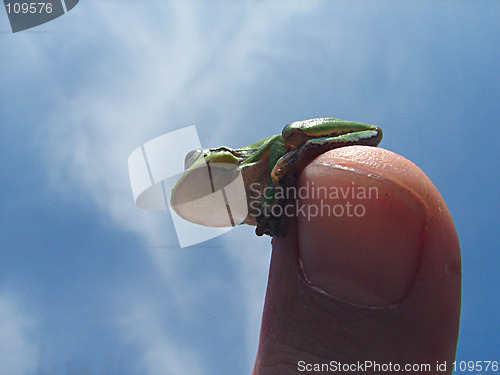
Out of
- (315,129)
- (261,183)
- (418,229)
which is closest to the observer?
(418,229)

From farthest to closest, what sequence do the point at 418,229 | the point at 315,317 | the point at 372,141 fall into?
the point at 372,141, the point at 315,317, the point at 418,229

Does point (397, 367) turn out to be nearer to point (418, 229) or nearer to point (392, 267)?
point (392, 267)

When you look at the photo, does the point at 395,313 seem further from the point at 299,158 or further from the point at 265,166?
the point at 265,166

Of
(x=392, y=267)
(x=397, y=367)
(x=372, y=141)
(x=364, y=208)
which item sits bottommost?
(x=397, y=367)

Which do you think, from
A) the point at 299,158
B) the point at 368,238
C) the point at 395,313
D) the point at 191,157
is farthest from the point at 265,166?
the point at 395,313

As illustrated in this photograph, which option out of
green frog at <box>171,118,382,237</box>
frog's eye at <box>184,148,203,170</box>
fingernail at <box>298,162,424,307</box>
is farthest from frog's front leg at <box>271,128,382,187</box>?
frog's eye at <box>184,148,203,170</box>

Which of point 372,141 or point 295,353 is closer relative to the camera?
point 295,353

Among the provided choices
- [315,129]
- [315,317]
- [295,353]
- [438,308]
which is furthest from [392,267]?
[315,129]

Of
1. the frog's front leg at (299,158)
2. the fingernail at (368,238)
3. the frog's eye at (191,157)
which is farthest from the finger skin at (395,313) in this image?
the frog's eye at (191,157)

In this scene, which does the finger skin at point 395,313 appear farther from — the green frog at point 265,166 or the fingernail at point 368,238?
the green frog at point 265,166

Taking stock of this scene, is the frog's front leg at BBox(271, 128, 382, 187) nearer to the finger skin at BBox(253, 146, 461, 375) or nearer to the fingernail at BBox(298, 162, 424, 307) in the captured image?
the finger skin at BBox(253, 146, 461, 375)
